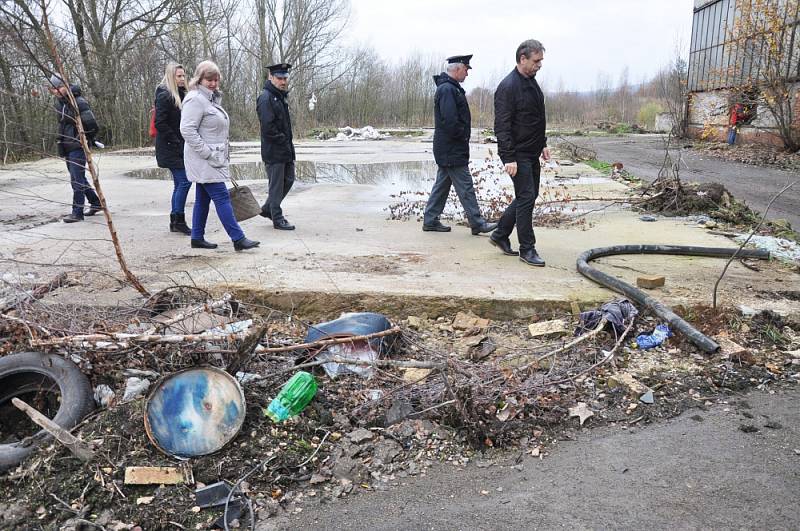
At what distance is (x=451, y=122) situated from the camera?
6.20 metres

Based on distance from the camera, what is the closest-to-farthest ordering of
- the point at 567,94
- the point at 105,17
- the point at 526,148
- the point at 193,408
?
1. the point at 193,408
2. the point at 526,148
3. the point at 105,17
4. the point at 567,94

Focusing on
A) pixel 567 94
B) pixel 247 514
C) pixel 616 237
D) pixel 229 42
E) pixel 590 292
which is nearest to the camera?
pixel 247 514

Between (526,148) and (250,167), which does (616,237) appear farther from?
(250,167)

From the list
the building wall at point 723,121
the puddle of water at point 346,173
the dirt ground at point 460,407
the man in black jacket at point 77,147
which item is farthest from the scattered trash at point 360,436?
the building wall at point 723,121

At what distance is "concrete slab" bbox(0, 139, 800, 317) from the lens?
170 inches

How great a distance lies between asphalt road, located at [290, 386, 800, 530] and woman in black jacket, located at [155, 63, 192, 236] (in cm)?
456

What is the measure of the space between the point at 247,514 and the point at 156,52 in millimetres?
25402

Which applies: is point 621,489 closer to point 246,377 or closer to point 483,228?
point 246,377

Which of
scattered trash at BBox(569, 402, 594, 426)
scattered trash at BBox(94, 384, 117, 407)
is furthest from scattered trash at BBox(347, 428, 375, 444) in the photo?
scattered trash at BBox(94, 384, 117, 407)

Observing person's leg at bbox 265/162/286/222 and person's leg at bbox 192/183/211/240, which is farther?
person's leg at bbox 265/162/286/222

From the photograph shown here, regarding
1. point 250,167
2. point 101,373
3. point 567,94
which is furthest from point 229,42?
point 101,373

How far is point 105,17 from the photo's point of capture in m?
22.7

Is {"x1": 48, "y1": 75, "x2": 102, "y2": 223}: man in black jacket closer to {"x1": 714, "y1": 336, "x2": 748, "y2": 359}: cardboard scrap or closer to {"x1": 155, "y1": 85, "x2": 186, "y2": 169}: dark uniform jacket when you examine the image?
{"x1": 155, "y1": 85, "x2": 186, "y2": 169}: dark uniform jacket

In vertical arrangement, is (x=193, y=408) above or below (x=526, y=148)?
below
